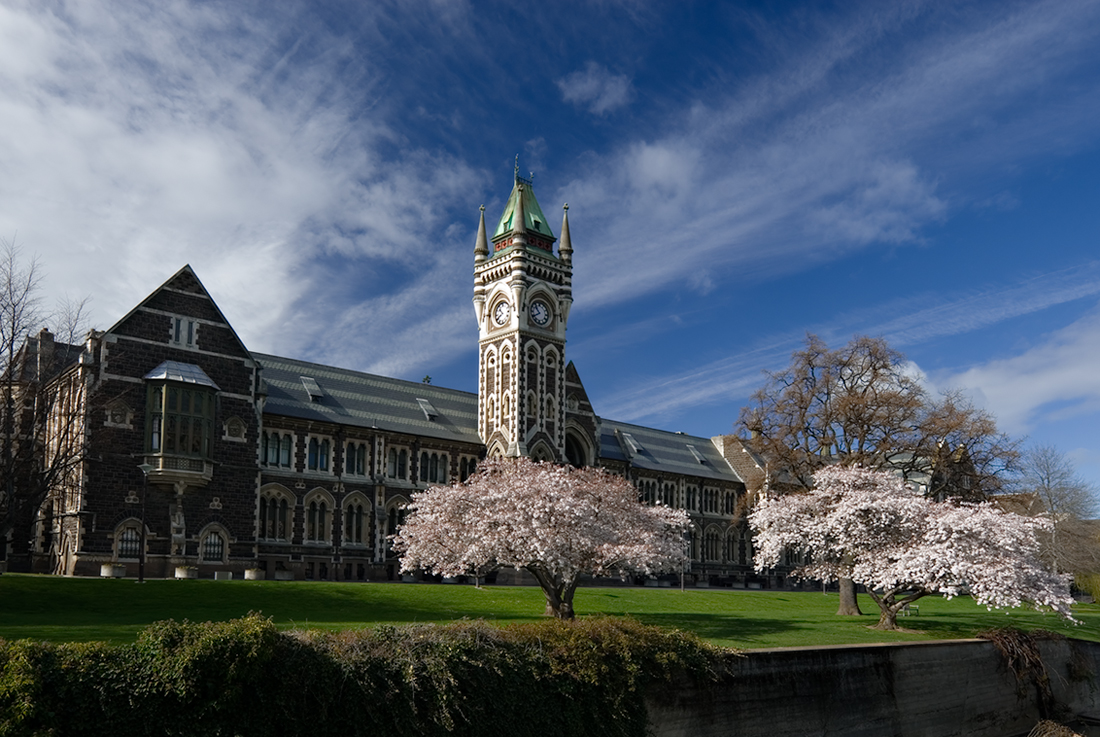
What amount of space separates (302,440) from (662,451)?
36.9 metres

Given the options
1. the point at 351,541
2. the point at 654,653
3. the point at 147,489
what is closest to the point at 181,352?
the point at 147,489

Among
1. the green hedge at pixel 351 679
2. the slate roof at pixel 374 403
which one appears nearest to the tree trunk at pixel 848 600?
the green hedge at pixel 351 679

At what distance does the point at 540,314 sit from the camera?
68.2 metres

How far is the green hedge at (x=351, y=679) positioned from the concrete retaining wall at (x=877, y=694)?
110 cm

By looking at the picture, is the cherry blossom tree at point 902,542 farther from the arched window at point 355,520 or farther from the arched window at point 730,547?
the arched window at point 730,547

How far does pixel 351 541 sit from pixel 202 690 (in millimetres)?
43156

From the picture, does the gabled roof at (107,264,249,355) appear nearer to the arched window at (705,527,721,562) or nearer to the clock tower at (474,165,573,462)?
the clock tower at (474,165,573,462)

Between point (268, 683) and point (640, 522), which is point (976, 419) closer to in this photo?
point (640, 522)

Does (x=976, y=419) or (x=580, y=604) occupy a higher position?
(x=976, y=419)

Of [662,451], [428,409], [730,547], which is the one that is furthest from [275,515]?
[730,547]

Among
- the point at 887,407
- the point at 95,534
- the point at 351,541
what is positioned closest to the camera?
the point at 95,534

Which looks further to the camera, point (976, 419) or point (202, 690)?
point (976, 419)

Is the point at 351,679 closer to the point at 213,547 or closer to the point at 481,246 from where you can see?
the point at 213,547

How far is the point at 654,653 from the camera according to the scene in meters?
23.2
